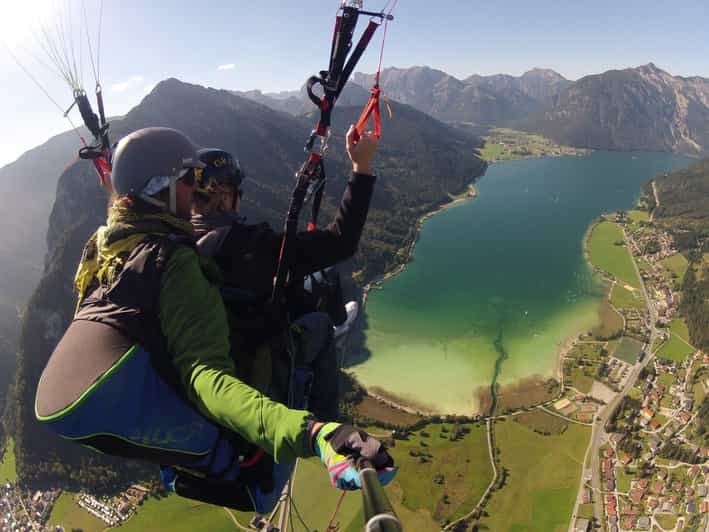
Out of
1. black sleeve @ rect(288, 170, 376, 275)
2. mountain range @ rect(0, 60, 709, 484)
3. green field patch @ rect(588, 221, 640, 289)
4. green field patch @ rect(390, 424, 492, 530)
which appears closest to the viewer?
black sleeve @ rect(288, 170, 376, 275)

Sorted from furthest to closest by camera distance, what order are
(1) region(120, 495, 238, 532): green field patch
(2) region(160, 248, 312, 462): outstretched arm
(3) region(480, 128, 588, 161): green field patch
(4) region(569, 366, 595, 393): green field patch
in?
(3) region(480, 128, 588, 161): green field patch, (4) region(569, 366, 595, 393): green field patch, (1) region(120, 495, 238, 532): green field patch, (2) region(160, 248, 312, 462): outstretched arm

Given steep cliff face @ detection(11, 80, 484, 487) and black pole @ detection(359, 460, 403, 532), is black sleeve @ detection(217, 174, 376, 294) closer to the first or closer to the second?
black pole @ detection(359, 460, 403, 532)

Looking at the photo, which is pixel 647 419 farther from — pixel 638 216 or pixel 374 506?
pixel 638 216

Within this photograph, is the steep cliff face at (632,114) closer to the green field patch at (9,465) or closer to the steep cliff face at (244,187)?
the steep cliff face at (244,187)

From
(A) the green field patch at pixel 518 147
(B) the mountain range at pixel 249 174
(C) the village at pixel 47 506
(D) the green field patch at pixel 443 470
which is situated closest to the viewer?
(D) the green field patch at pixel 443 470

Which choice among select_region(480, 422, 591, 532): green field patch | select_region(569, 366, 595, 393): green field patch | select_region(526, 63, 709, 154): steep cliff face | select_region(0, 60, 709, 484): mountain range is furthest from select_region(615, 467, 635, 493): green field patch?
select_region(526, 63, 709, 154): steep cliff face

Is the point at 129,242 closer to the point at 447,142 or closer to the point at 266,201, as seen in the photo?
the point at 266,201

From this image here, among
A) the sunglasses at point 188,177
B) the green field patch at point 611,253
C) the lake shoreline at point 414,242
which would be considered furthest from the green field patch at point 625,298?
the sunglasses at point 188,177
